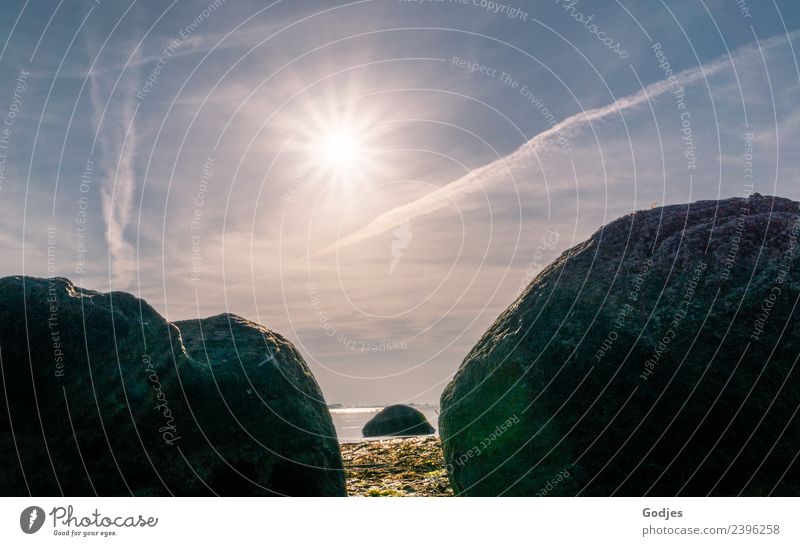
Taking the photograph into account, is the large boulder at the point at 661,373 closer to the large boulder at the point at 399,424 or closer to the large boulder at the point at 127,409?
the large boulder at the point at 127,409

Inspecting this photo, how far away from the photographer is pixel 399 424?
45438 mm

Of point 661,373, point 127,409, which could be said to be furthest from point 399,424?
point 661,373

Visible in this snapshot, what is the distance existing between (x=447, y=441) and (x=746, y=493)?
185 inches

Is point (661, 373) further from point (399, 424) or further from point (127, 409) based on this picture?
point (399, 424)

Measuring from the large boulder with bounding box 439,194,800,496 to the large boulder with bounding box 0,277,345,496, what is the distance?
3.73 metres

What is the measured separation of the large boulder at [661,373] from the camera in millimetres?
8953

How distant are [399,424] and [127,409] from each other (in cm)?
3726

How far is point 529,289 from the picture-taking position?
35.7 feet

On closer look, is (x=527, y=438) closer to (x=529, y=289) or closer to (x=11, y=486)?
(x=529, y=289)

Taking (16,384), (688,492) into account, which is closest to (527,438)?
(688,492)

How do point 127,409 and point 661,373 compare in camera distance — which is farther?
point 127,409

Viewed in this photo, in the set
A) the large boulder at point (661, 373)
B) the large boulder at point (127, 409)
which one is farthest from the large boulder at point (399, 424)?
the large boulder at point (661, 373)

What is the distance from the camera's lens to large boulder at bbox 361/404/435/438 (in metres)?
45.1

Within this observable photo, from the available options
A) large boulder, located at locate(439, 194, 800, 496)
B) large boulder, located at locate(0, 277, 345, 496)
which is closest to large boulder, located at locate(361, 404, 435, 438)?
large boulder, located at locate(0, 277, 345, 496)
